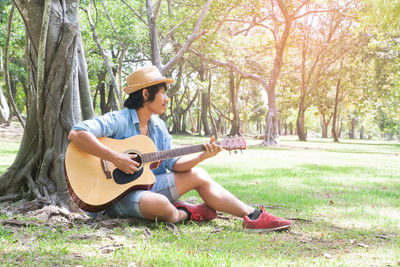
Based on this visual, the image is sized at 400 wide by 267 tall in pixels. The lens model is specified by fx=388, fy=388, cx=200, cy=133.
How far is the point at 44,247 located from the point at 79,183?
0.67 m

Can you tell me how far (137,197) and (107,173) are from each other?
0.35 metres

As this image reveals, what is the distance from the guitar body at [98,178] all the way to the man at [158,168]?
0.32ft

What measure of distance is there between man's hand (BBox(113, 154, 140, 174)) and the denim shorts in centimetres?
23

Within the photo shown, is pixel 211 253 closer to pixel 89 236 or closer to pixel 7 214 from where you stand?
pixel 89 236

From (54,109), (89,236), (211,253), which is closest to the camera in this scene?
(211,253)

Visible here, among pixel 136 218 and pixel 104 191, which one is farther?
pixel 136 218

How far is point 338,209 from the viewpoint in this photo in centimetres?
468

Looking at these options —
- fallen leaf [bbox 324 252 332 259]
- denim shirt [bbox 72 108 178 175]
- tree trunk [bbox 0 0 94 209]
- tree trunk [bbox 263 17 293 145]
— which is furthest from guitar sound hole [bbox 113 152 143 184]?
tree trunk [bbox 263 17 293 145]

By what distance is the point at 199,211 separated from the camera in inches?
152

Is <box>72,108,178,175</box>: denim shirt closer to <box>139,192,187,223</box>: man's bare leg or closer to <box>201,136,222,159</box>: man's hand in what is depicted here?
<box>201,136,222,159</box>: man's hand

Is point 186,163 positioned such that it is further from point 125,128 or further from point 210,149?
point 125,128

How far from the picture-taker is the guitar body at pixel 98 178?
11.1ft

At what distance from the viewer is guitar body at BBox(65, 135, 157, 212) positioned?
3.38 m

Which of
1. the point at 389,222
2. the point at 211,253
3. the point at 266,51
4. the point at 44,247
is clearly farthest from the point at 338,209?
the point at 266,51
